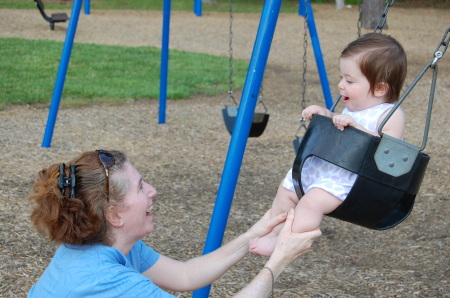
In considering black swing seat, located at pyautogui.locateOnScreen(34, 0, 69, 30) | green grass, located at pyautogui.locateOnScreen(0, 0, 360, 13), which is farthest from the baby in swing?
green grass, located at pyautogui.locateOnScreen(0, 0, 360, 13)

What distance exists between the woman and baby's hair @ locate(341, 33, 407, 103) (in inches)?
26.5

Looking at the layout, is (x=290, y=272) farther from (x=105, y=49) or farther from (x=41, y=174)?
(x=105, y=49)

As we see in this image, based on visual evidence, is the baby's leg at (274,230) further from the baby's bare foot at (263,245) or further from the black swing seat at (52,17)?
A: the black swing seat at (52,17)

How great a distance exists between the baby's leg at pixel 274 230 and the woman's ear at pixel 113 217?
1.84ft

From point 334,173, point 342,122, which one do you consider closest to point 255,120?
point 334,173

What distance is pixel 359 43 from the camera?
8.86ft

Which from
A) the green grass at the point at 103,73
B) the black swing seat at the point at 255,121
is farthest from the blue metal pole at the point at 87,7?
the black swing seat at the point at 255,121

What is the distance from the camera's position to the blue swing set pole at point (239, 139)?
302cm

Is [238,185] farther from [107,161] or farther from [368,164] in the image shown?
[107,161]

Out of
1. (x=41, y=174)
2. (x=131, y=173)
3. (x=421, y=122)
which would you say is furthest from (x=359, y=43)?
(x=421, y=122)

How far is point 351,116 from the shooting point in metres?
2.71

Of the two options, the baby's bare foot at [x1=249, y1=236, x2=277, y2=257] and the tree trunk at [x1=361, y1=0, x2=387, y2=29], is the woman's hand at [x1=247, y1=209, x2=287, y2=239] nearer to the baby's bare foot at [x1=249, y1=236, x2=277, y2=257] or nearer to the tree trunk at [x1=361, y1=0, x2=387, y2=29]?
the baby's bare foot at [x1=249, y1=236, x2=277, y2=257]

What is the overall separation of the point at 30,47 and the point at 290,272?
886 centimetres

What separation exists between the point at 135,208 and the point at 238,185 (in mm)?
3393
